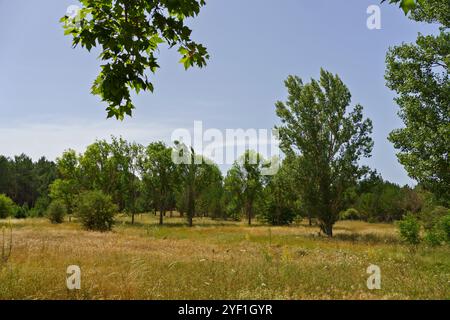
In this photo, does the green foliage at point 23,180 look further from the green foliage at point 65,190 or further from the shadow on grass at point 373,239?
the shadow on grass at point 373,239

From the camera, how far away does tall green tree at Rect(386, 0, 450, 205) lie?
17.5m

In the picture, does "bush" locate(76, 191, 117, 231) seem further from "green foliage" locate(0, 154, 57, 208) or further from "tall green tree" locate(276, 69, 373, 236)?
"green foliage" locate(0, 154, 57, 208)

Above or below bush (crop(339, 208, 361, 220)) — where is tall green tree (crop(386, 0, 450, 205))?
above

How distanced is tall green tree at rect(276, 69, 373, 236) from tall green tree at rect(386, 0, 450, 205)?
12756 mm

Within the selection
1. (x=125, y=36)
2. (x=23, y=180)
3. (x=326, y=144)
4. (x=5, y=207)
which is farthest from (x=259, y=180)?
(x=23, y=180)

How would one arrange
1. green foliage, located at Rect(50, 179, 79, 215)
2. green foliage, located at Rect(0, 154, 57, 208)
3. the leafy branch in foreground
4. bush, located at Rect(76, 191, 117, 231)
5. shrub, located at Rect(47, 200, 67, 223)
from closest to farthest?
1. the leafy branch in foreground
2. bush, located at Rect(76, 191, 117, 231)
3. shrub, located at Rect(47, 200, 67, 223)
4. green foliage, located at Rect(50, 179, 79, 215)
5. green foliage, located at Rect(0, 154, 57, 208)

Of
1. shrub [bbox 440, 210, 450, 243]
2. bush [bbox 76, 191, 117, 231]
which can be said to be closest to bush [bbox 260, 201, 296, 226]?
bush [bbox 76, 191, 117, 231]

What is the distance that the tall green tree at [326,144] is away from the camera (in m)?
32.0

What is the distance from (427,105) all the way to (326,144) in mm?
14359

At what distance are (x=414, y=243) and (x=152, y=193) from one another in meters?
47.0

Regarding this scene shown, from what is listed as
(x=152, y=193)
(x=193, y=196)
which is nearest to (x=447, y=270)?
(x=193, y=196)

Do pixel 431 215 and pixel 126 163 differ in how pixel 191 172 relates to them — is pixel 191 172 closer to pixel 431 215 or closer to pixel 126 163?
pixel 126 163

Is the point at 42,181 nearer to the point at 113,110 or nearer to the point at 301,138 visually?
the point at 301,138
